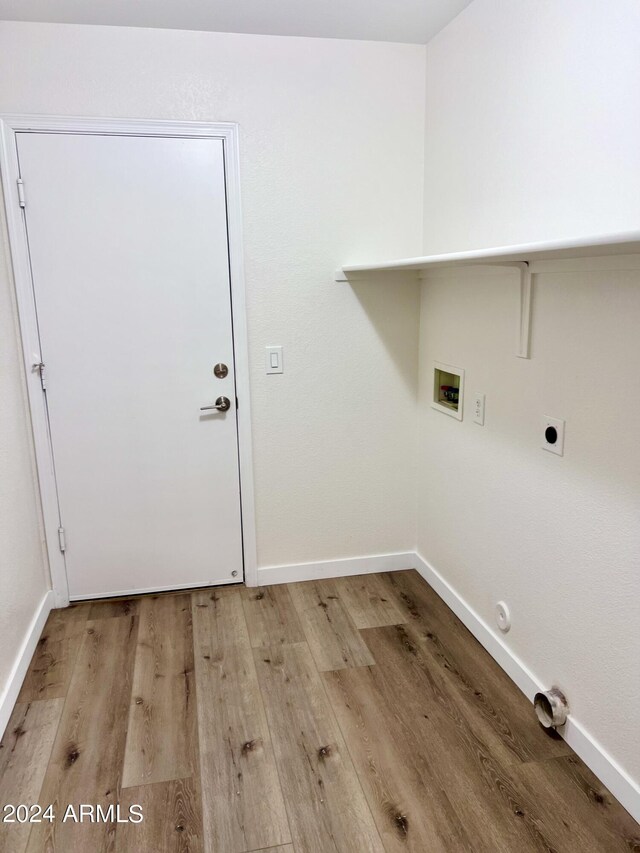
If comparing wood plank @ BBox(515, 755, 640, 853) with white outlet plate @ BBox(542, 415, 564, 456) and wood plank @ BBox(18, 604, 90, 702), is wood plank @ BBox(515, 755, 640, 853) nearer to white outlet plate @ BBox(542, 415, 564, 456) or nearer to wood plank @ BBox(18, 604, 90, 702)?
white outlet plate @ BBox(542, 415, 564, 456)

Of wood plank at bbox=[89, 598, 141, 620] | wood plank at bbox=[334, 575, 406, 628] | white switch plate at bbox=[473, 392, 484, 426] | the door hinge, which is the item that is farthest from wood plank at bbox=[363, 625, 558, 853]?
the door hinge

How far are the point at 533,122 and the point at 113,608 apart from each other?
2.52 metres

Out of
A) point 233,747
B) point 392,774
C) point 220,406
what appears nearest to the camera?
point 392,774

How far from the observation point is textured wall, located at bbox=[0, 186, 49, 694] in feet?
7.33

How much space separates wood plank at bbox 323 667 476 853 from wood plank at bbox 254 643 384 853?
0.04 meters

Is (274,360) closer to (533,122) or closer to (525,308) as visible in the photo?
(525,308)

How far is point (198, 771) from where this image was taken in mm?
1883

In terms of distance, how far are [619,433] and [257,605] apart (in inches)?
70.1

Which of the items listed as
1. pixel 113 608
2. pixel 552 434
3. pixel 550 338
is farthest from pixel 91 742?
pixel 550 338

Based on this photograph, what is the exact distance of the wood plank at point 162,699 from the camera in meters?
1.91

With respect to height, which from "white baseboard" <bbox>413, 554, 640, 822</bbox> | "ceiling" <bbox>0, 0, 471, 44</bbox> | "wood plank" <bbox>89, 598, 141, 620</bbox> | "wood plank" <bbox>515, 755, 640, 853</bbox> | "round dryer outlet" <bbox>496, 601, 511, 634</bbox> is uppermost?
"ceiling" <bbox>0, 0, 471, 44</bbox>

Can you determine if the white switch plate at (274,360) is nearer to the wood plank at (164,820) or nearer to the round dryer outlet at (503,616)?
the round dryer outlet at (503,616)

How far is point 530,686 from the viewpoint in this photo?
2.15m

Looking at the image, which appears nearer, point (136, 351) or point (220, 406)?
point (136, 351)
